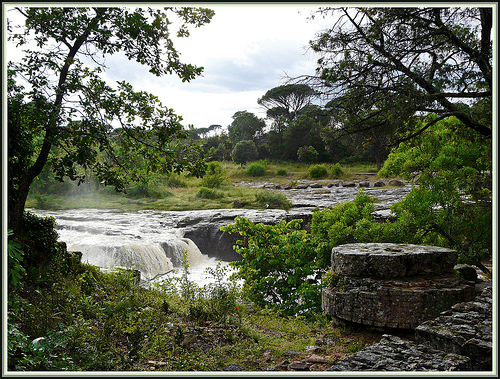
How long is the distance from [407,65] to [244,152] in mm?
8009

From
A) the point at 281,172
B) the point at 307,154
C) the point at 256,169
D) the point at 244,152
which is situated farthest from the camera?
the point at 256,169

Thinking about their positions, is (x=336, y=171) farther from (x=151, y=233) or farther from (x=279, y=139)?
(x=151, y=233)

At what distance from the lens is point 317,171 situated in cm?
1330

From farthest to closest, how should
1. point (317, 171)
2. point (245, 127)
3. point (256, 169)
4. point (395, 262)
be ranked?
point (256, 169) < point (317, 171) < point (245, 127) < point (395, 262)

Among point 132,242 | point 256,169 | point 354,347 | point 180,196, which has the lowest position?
point 354,347

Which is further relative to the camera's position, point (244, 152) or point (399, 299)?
point (244, 152)

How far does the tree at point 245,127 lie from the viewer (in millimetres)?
11117

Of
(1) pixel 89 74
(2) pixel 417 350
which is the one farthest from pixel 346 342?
(1) pixel 89 74

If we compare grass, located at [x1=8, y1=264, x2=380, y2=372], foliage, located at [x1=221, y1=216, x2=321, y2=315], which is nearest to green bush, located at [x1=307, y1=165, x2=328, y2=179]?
foliage, located at [x1=221, y1=216, x2=321, y2=315]

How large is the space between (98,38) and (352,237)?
5173 millimetres

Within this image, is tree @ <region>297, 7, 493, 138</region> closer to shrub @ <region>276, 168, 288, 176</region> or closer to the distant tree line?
the distant tree line

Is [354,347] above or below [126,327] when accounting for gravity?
below

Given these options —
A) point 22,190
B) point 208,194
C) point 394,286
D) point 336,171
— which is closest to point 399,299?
point 394,286

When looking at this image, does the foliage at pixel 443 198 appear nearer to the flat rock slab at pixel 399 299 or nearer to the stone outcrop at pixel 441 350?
the flat rock slab at pixel 399 299
